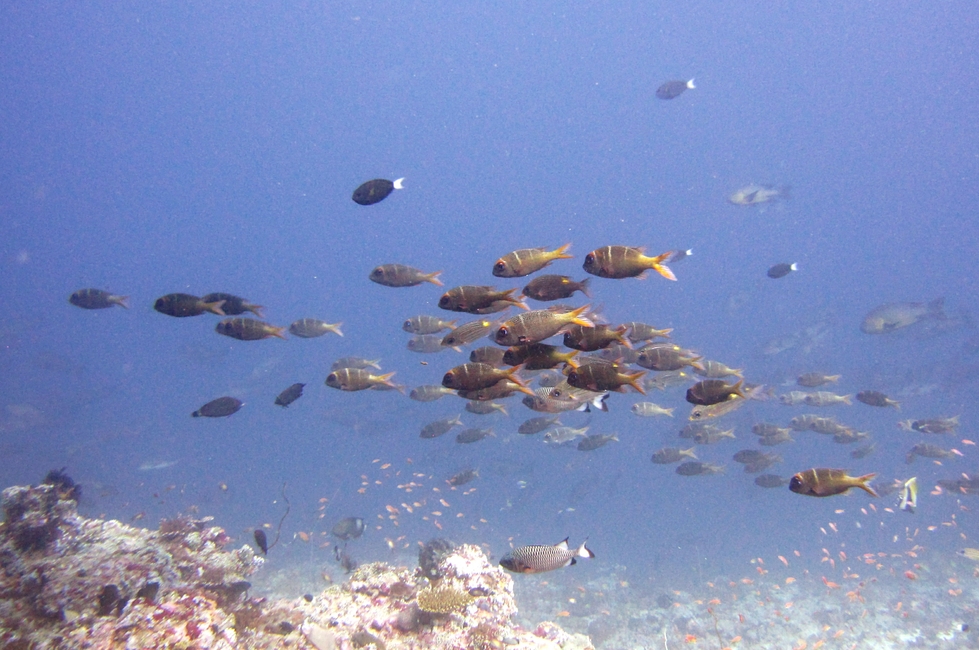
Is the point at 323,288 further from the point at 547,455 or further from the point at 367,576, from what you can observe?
the point at 367,576

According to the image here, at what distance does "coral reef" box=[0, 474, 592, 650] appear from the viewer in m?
4.79

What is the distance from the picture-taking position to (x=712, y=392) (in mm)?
5176

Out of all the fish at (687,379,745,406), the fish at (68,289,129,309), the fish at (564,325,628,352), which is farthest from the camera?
the fish at (68,289,129,309)

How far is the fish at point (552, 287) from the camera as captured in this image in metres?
5.20

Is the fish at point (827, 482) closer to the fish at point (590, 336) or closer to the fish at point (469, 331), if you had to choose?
the fish at point (590, 336)

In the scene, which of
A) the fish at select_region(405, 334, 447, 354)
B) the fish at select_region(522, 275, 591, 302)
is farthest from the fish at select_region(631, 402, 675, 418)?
the fish at select_region(522, 275, 591, 302)

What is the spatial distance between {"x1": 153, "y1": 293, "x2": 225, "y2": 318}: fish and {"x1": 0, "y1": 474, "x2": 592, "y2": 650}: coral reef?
3.18 m

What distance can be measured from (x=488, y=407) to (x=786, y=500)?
173 feet

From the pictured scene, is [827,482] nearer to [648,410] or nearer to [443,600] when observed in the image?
[443,600]

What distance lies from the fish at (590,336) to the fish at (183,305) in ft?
15.2

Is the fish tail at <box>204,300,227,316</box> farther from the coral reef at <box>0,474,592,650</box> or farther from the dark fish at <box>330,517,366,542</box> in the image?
the dark fish at <box>330,517,366,542</box>

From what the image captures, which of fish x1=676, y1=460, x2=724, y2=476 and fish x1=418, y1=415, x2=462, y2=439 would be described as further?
fish x1=676, y1=460, x2=724, y2=476

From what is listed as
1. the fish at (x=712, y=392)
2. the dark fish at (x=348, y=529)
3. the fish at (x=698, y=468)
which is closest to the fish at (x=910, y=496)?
the fish at (x=712, y=392)

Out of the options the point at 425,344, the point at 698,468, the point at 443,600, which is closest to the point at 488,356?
the point at 443,600
